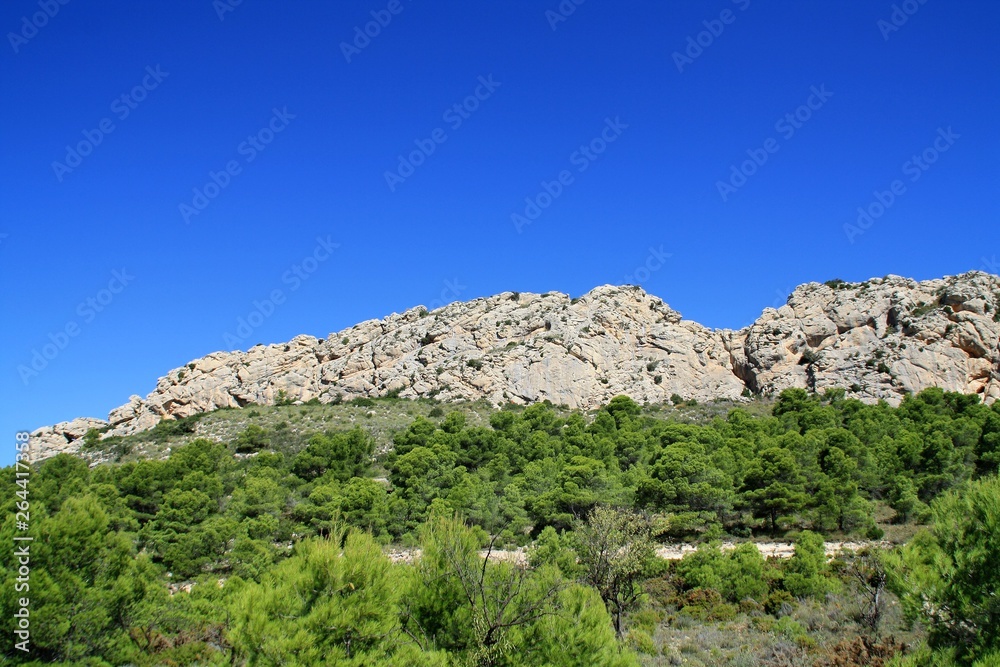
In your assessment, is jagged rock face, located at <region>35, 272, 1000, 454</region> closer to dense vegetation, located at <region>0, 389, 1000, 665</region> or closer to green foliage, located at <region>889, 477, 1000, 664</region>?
dense vegetation, located at <region>0, 389, 1000, 665</region>

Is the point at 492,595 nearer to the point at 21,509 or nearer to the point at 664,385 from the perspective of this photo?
the point at 21,509

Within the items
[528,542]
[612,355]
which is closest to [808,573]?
[528,542]

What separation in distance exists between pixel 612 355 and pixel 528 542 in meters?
34.7

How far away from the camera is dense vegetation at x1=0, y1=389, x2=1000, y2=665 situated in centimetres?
931

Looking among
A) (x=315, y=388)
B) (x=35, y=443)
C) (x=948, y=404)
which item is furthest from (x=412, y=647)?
(x=35, y=443)

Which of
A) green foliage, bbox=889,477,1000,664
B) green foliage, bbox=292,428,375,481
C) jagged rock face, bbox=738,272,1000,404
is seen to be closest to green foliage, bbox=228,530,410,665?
green foliage, bbox=889,477,1000,664

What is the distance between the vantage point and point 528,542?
26.4 metres

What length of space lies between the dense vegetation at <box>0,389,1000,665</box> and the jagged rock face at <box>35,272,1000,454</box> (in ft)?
19.8

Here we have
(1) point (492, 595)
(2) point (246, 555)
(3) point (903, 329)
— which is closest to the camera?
(1) point (492, 595)

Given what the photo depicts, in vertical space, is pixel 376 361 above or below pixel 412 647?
above

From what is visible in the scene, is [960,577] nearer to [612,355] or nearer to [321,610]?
[321,610]

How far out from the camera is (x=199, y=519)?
27922 mm

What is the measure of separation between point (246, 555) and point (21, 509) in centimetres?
1285

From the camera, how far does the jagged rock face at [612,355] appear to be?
50.3 m
